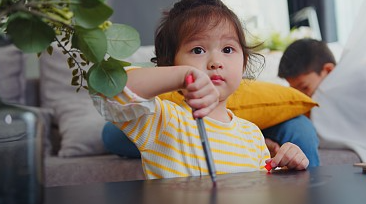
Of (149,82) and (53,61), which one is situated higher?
(149,82)

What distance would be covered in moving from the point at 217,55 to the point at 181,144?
0.18 m

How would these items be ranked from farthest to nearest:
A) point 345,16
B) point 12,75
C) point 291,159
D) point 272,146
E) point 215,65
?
point 345,16 < point 12,75 < point 272,146 < point 215,65 < point 291,159

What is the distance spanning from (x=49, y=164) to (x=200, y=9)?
0.87 metres

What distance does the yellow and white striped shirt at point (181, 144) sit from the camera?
949 mm

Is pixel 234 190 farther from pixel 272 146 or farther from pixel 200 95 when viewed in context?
pixel 272 146

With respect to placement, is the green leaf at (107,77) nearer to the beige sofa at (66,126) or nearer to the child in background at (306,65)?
the beige sofa at (66,126)

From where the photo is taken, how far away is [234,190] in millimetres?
618

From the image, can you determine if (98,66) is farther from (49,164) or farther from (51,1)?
(49,164)

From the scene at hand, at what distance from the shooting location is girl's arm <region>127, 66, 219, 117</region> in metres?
0.69

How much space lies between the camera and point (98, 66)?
596mm

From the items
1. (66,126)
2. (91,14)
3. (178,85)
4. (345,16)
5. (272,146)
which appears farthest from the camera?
(345,16)

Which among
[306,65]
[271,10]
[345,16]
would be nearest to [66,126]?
[306,65]

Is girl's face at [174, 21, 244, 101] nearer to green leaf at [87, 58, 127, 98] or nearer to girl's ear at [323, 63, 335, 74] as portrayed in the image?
green leaf at [87, 58, 127, 98]

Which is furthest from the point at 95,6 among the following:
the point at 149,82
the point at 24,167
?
the point at 149,82
